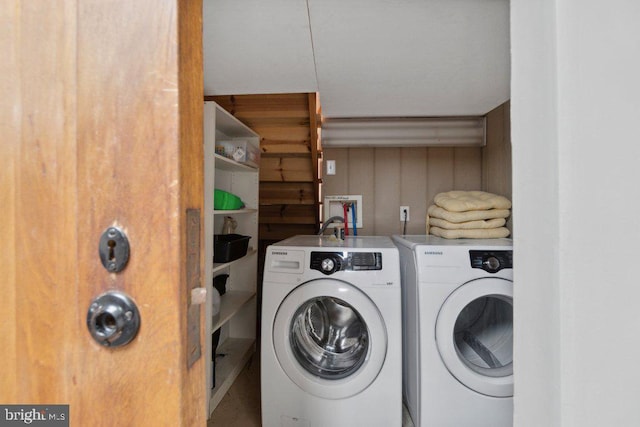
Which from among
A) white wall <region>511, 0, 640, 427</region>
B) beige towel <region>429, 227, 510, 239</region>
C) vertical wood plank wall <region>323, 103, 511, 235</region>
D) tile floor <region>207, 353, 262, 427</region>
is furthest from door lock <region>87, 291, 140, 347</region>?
vertical wood plank wall <region>323, 103, 511, 235</region>

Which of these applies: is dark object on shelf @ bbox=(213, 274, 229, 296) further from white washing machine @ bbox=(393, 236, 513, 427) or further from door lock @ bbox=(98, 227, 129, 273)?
door lock @ bbox=(98, 227, 129, 273)

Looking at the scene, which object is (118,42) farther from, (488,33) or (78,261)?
(488,33)

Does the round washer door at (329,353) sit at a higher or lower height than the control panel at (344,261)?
lower

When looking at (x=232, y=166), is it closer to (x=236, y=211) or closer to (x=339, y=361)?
(x=236, y=211)

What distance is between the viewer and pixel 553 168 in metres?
0.54

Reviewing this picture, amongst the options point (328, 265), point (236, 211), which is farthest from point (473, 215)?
point (236, 211)

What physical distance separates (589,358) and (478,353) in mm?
1300

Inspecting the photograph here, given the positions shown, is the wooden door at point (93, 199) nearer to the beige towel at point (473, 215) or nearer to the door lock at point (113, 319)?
the door lock at point (113, 319)

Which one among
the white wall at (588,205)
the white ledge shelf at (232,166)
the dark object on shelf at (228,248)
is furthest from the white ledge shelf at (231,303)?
the white wall at (588,205)

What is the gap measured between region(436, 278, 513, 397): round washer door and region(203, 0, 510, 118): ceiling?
114 cm

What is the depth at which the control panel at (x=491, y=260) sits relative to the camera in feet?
4.88

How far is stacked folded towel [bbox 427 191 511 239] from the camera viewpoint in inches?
74.7

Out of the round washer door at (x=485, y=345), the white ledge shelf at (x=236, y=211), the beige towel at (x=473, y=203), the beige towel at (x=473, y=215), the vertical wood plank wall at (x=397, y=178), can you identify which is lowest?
the round washer door at (x=485, y=345)

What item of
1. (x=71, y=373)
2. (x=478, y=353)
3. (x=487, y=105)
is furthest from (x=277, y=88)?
(x=478, y=353)
